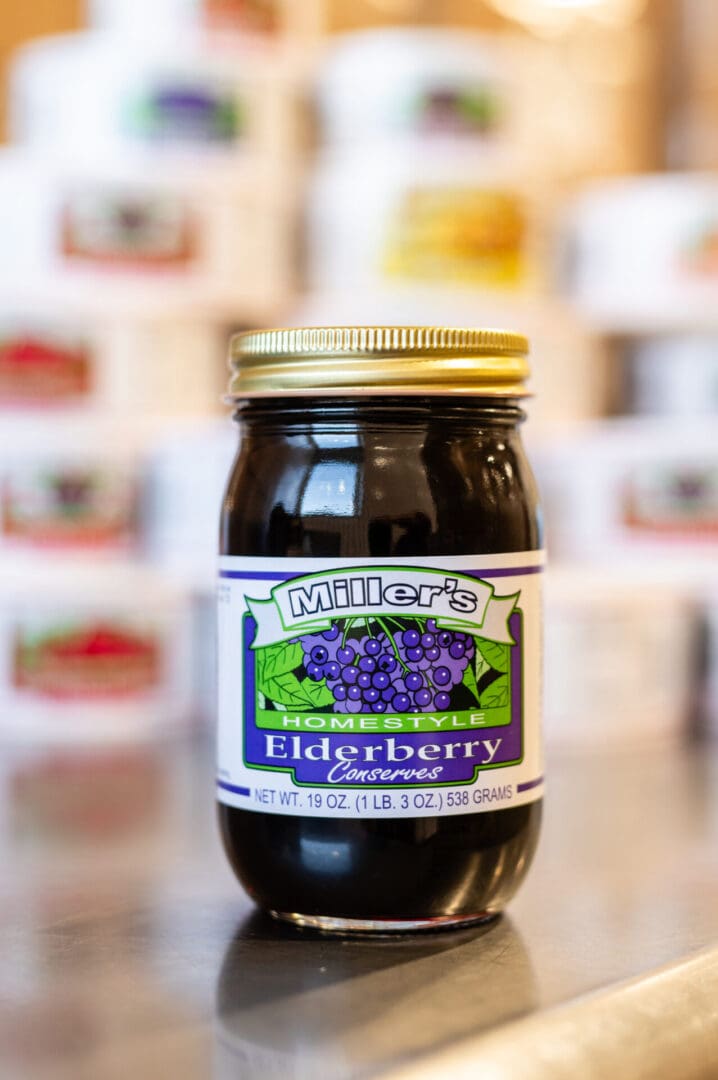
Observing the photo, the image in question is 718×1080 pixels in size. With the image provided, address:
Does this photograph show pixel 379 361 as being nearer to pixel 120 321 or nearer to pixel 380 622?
pixel 380 622

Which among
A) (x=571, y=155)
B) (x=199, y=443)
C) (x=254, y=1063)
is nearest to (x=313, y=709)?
(x=254, y=1063)

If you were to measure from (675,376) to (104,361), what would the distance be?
0.57m

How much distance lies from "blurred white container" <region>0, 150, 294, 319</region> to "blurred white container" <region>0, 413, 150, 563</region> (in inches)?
4.7

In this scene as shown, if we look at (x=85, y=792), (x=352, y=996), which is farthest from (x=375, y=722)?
(x=85, y=792)

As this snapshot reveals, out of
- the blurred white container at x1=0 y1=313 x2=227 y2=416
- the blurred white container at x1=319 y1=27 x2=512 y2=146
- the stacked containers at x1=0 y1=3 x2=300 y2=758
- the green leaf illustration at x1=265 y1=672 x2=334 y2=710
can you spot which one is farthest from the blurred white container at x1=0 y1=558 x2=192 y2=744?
the green leaf illustration at x1=265 y1=672 x2=334 y2=710

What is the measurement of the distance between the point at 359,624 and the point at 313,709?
0.04 m

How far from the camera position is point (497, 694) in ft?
2.12

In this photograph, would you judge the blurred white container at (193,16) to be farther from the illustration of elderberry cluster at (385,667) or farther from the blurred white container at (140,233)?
the illustration of elderberry cluster at (385,667)

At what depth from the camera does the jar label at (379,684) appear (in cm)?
62

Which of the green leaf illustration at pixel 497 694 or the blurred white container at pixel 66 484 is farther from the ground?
the blurred white container at pixel 66 484

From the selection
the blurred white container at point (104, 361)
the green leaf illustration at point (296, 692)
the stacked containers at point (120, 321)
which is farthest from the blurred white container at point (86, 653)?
the green leaf illustration at point (296, 692)

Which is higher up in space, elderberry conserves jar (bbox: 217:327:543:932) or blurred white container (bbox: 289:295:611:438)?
blurred white container (bbox: 289:295:611:438)

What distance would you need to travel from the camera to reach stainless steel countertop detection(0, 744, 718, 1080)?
0.53 meters

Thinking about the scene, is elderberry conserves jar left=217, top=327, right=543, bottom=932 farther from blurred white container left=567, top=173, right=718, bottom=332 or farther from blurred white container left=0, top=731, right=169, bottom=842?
blurred white container left=567, top=173, right=718, bottom=332
